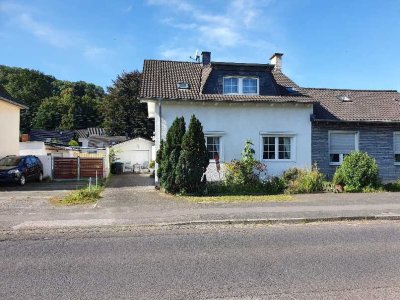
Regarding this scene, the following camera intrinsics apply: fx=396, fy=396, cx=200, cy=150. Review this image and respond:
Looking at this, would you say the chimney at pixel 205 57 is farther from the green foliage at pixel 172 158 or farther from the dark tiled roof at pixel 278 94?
the green foliage at pixel 172 158

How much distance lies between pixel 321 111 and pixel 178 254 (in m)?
15.2

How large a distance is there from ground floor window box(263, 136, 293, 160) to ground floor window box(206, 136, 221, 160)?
91.0 inches

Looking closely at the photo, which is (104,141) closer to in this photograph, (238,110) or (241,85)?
(241,85)

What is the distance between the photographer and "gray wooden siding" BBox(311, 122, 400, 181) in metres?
19.7

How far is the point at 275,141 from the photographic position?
19.5 metres

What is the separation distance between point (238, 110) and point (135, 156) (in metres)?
22.8

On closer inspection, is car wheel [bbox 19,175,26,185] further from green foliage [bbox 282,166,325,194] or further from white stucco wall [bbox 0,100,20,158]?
green foliage [bbox 282,166,325,194]

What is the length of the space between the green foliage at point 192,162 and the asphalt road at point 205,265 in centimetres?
623

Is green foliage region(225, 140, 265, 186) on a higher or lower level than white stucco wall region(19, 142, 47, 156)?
lower

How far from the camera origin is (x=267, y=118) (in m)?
19.2

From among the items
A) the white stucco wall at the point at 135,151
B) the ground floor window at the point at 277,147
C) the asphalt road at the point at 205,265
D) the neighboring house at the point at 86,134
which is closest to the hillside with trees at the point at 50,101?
the neighboring house at the point at 86,134

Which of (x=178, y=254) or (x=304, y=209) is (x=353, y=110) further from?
(x=178, y=254)

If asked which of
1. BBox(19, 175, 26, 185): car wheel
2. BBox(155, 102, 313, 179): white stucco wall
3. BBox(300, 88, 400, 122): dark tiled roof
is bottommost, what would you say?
BBox(19, 175, 26, 185): car wheel

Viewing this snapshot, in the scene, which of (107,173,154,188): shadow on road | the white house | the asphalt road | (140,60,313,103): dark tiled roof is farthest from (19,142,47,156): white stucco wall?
the asphalt road
